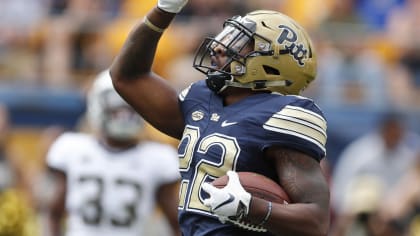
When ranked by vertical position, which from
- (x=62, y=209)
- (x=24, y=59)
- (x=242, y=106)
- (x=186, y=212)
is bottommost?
(x=24, y=59)

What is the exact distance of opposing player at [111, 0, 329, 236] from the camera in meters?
4.36

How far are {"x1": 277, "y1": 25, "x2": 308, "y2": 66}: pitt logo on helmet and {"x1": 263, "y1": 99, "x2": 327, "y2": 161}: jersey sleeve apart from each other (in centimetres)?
20

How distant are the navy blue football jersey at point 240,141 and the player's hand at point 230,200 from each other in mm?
210

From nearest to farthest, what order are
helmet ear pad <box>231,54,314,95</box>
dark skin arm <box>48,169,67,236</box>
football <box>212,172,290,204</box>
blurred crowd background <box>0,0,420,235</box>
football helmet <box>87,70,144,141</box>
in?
1. football <box>212,172,290,204</box>
2. helmet ear pad <box>231,54,314,95</box>
3. football helmet <box>87,70,144,141</box>
4. dark skin arm <box>48,169,67,236</box>
5. blurred crowd background <box>0,0,420,235</box>

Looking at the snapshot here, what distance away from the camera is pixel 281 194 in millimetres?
4402

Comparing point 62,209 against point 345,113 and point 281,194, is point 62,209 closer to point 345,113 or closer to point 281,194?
point 281,194

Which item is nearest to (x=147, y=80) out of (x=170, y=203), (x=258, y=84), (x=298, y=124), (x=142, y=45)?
(x=142, y=45)

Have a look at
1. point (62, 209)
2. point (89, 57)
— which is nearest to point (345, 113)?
point (89, 57)

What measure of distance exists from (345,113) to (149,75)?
18.4 ft

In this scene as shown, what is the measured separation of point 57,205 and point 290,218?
117 inches

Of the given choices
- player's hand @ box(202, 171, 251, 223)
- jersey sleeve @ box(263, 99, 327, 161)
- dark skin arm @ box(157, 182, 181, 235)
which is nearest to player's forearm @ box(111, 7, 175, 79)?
jersey sleeve @ box(263, 99, 327, 161)

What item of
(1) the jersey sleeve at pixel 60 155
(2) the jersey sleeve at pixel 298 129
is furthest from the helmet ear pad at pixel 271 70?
(1) the jersey sleeve at pixel 60 155

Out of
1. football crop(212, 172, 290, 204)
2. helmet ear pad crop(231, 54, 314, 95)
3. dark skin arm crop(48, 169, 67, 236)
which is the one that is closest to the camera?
football crop(212, 172, 290, 204)

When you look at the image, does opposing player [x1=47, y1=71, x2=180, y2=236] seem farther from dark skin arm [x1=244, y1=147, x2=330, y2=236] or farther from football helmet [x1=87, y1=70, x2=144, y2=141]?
dark skin arm [x1=244, y1=147, x2=330, y2=236]
